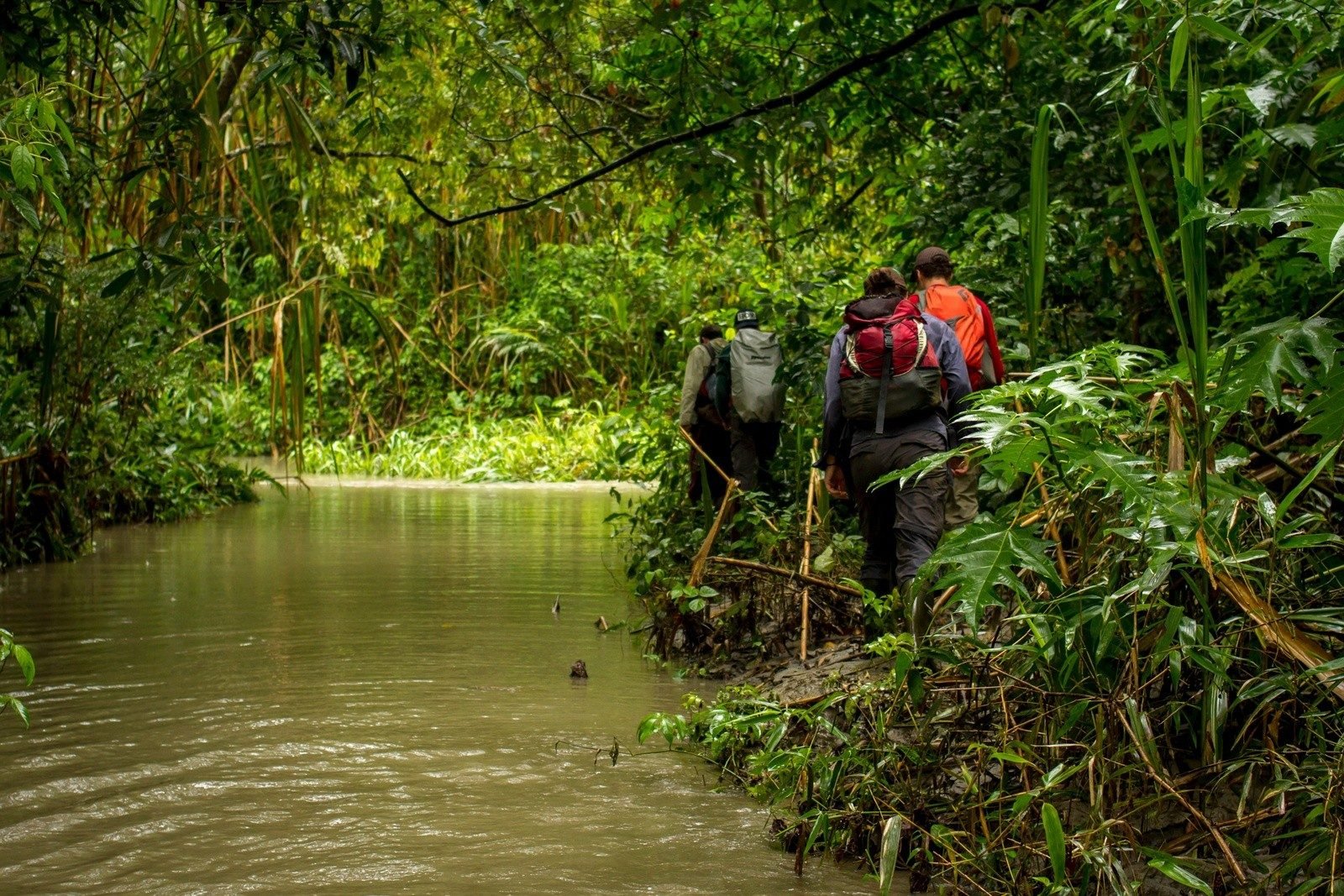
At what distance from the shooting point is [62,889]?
159 inches

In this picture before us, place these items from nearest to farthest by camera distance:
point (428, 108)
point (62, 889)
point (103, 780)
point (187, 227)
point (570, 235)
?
point (62, 889) < point (103, 780) < point (187, 227) < point (428, 108) < point (570, 235)

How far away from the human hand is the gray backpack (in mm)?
2654

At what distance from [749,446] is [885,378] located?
3724 mm

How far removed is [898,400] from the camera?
6.23 m

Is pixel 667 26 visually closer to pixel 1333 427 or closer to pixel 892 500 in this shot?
pixel 892 500

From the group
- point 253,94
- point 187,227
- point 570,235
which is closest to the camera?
point 187,227

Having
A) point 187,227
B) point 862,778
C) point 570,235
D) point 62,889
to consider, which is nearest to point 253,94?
point 187,227

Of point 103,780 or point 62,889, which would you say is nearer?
point 62,889

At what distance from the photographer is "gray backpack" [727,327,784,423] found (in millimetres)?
9570

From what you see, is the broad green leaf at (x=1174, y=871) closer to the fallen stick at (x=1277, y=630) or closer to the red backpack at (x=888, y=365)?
the fallen stick at (x=1277, y=630)

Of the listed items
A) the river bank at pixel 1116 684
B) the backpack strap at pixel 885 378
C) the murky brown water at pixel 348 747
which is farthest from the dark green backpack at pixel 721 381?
the river bank at pixel 1116 684

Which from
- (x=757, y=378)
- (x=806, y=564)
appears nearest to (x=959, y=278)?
(x=757, y=378)

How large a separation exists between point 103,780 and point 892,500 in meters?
3.56

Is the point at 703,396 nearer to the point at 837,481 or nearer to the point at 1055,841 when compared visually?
the point at 837,481
